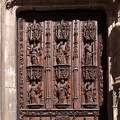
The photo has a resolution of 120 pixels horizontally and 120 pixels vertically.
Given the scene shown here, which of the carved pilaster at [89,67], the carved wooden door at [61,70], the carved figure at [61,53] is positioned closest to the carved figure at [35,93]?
the carved wooden door at [61,70]

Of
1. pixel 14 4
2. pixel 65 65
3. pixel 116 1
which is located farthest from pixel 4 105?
pixel 116 1

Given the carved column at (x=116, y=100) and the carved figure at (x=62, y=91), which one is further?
the carved figure at (x=62, y=91)

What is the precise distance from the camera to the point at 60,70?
7.78 meters

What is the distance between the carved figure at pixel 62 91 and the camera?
773cm

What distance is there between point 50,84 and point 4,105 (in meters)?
0.80

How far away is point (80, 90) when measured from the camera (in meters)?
7.78

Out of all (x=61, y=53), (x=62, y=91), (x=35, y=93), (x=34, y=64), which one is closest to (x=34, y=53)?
(x=34, y=64)

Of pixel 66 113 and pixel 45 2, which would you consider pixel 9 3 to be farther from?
pixel 66 113

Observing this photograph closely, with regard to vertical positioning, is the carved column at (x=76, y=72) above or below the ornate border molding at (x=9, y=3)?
below

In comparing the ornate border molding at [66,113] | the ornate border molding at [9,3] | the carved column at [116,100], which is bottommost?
the ornate border molding at [66,113]

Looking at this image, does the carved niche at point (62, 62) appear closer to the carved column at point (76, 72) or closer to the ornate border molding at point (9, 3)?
the carved column at point (76, 72)

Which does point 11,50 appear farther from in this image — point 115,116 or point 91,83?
point 115,116

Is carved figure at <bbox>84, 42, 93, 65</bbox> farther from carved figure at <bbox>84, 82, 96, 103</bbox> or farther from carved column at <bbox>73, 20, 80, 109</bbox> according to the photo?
carved figure at <bbox>84, 82, 96, 103</bbox>

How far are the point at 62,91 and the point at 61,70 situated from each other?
0.33 meters
